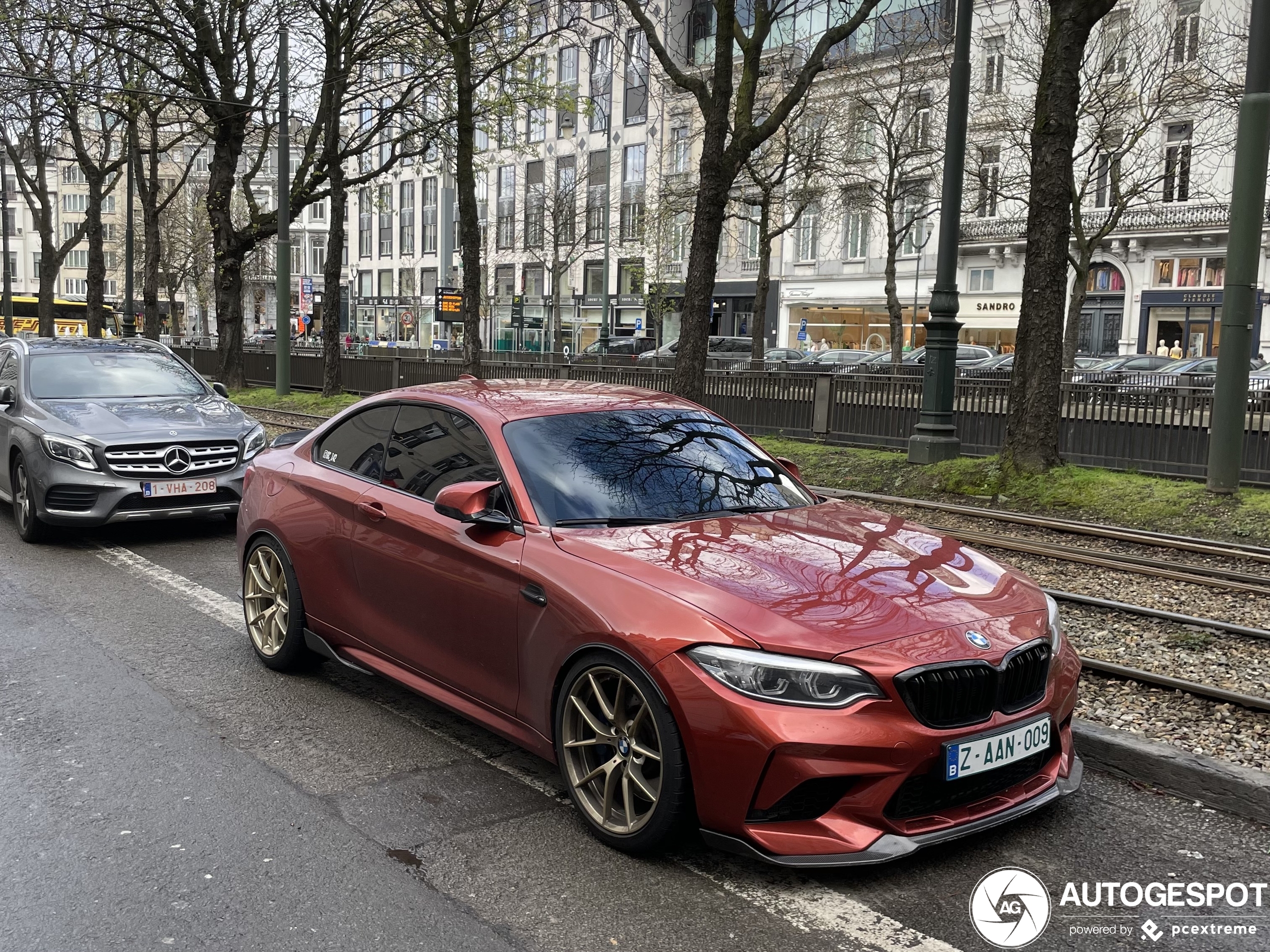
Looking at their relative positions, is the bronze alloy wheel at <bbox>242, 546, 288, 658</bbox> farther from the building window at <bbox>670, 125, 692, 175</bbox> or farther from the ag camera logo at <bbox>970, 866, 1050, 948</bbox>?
the building window at <bbox>670, 125, 692, 175</bbox>

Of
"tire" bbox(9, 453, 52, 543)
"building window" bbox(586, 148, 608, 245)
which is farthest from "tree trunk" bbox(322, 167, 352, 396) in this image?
"building window" bbox(586, 148, 608, 245)

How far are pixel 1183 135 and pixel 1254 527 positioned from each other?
32.7 metres

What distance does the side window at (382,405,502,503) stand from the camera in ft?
14.9

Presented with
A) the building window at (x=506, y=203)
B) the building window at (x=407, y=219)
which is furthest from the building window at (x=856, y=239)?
the building window at (x=407, y=219)

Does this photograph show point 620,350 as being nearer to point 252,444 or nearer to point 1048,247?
point 1048,247

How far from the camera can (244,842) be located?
3732 mm

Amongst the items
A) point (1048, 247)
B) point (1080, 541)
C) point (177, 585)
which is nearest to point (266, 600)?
point (177, 585)

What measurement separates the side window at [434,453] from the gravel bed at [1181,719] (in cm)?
274

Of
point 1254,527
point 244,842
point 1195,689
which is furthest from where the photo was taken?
point 1254,527

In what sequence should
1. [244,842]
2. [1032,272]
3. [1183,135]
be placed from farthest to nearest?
[1183,135] < [1032,272] < [244,842]

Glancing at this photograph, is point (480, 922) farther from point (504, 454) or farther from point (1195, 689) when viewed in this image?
point (1195, 689)

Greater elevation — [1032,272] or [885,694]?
[1032,272]

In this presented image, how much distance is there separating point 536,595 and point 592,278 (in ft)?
193

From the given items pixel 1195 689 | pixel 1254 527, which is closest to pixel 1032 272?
pixel 1254 527
